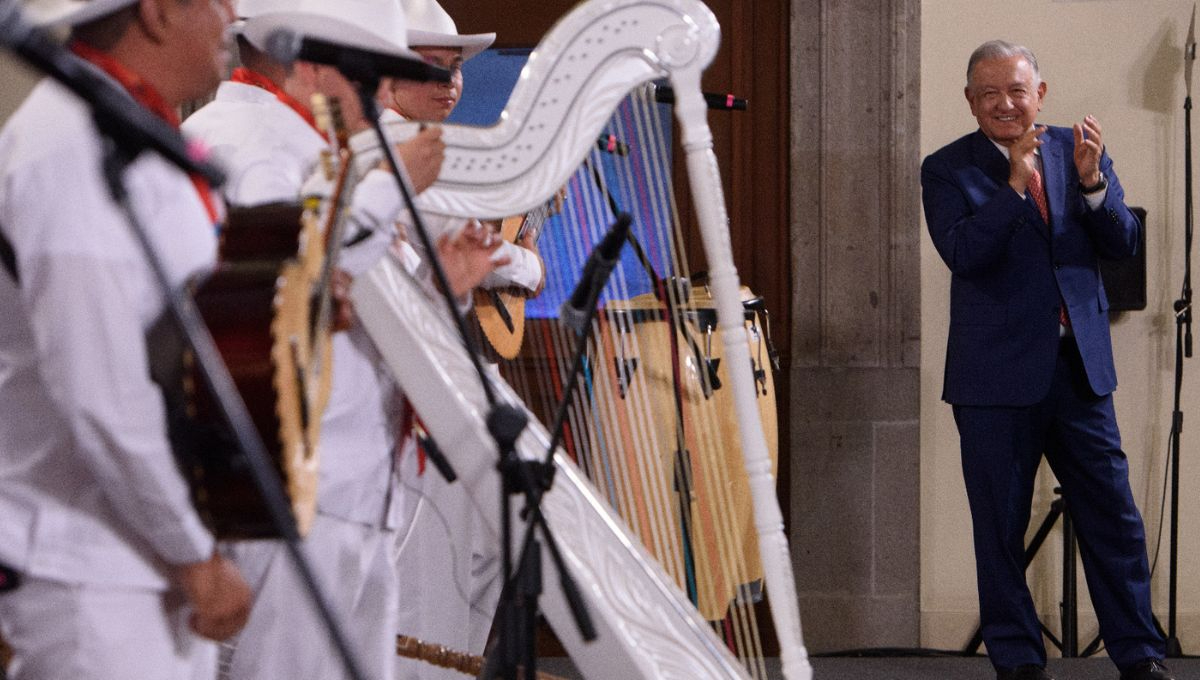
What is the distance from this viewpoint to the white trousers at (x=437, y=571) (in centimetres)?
294

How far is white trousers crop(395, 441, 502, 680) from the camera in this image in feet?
9.64

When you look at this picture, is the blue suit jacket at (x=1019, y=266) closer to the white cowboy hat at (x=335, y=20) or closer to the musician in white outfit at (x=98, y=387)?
the white cowboy hat at (x=335, y=20)

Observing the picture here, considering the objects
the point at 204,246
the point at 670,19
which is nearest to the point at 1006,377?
the point at 670,19

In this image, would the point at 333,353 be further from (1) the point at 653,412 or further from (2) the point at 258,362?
(1) the point at 653,412

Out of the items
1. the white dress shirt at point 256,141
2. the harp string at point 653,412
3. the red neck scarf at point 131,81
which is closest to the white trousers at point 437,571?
the harp string at point 653,412

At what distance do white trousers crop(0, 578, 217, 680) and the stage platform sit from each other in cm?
279

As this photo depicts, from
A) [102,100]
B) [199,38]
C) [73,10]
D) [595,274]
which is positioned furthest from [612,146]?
[102,100]

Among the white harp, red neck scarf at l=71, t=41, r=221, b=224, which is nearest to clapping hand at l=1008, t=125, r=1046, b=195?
the white harp

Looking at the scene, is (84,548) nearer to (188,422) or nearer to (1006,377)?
(188,422)

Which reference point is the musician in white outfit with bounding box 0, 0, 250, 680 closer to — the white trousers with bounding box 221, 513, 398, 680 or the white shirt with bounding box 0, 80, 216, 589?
the white shirt with bounding box 0, 80, 216, 589

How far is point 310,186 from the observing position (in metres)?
2.01

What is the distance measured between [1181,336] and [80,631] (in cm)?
393

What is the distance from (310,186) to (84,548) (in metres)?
0.76

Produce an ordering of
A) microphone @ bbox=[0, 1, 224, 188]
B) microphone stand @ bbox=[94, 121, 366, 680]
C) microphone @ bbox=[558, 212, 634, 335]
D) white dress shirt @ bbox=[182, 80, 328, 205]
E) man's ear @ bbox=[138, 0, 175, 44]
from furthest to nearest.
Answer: white dress shirt @ bbox=[182, 80, 328, 205], microphone @ bbox=[558, 212, 634, 335], man's ear @ bbox=[138, 0, 175, 44], microphone stand @ bbox=[94, 121, 366, 680], microphone @ bbox=[0, 1, 224, 188]
